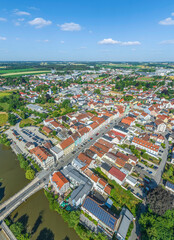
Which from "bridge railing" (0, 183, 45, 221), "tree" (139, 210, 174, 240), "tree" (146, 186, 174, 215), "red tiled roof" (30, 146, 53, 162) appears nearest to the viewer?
"tree" (139, 210, 174, 240)

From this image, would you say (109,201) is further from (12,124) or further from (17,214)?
(12,124)

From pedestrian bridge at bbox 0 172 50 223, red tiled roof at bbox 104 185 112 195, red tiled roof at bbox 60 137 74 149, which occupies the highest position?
red tiled roof at bbox 60 137 74 149

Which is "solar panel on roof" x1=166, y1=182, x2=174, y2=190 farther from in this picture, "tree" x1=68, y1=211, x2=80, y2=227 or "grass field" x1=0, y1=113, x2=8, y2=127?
"grass field" x1=0, y1=113, x2=8, y2=127

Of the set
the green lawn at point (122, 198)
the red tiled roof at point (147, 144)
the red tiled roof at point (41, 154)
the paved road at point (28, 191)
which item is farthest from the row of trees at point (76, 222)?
the red tiled roof at point (147, 144)

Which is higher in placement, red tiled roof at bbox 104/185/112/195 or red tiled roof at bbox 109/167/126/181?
red tiled roof at bbox 109/167/126/181

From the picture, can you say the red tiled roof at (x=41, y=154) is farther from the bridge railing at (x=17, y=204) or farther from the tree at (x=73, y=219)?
the tree at (x=73, y=219)

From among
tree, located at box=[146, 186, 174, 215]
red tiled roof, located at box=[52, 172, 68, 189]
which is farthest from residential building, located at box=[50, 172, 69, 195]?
tree, located at box=[146, 186, 174, 215]

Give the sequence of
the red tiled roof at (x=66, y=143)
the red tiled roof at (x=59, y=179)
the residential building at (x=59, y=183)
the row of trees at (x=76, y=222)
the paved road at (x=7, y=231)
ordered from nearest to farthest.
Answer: the row of trees at (x=76, y=222) < the paved road at (x=7, y=231) < the residential building at (x=59, y=183) < the red tiled roof at (x=59, y=179) < the red tiled roof at (x=66, y=143)

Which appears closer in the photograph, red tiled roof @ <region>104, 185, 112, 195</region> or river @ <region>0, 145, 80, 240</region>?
river @ <region>0, 145, 80, 240</region>

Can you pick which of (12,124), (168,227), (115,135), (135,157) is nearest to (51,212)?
(168,227)
